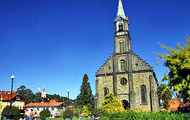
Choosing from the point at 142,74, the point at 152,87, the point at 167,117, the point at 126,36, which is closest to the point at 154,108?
the point at 152,87

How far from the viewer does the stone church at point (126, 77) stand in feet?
122

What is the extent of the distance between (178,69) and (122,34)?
31.7 m

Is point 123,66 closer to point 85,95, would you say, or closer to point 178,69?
point 85,95

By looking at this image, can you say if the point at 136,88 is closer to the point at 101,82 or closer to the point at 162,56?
the point at 101,82

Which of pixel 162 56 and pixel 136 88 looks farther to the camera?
pixel 136 88

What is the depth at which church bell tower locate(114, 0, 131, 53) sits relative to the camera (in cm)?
4185

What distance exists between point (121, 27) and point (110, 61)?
28.1ft

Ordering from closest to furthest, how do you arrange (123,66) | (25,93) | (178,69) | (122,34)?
(178,69)
(123,66)
(122,34)
(25,93)

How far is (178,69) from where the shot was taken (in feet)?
37.6

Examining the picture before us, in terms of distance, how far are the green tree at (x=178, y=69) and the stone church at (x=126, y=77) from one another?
84.1 feet

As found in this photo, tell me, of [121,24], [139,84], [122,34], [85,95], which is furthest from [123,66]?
→ [85,95]

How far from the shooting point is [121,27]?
43281 millimetres

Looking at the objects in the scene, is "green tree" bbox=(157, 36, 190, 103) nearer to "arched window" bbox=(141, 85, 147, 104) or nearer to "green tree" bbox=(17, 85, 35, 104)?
"arched window" bbox=(141, 85, 147, 104)

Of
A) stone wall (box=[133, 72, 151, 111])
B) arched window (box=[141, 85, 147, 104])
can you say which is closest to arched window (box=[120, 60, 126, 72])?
stone wall (box=[133, 72, 151, 111])
